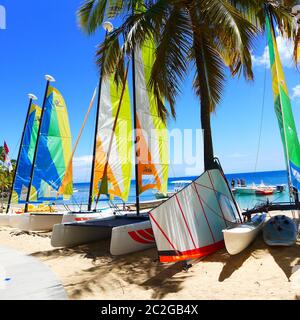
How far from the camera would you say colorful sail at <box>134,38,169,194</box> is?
11695 millimetres

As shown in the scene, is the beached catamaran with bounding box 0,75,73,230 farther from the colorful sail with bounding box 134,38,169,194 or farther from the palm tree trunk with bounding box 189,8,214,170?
the palm tree trunk with bounding box 189,8,214,170

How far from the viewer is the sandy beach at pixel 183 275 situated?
539cm

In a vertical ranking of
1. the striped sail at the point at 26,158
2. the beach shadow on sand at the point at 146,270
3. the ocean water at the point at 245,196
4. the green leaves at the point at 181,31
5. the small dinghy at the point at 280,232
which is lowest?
the ocean water at the point at 245,196

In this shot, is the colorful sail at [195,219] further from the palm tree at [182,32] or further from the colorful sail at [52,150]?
the colorful sail at [52,150]

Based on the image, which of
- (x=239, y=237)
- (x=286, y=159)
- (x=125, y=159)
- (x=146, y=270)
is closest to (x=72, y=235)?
(x=146, y=270)

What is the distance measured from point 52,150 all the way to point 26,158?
2039 mm

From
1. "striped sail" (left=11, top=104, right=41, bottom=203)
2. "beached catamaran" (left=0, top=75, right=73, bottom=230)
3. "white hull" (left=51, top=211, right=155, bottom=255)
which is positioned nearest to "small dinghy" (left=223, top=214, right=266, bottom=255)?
"white hull" (left=51, top=211, right=155, bottom=255)

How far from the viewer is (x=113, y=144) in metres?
13.9

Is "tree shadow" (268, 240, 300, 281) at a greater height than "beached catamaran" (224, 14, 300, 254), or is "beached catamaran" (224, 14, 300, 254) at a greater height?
"beached catamaran" (224, 14, 300, 254)

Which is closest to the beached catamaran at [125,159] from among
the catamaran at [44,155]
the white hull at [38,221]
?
the white hull at [38,221]

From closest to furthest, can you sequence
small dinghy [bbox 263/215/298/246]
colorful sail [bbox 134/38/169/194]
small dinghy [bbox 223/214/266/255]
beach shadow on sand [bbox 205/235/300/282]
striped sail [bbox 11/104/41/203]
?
beach shadow on sand [bbox 205/235/300/282] < small dinghy [bbox 223/214/266/255] < small dinghy [bbox 263/215/298/246] < colorful sail [bbox 134/38/169/194] < striped sail [bbox 11/104/41/203]

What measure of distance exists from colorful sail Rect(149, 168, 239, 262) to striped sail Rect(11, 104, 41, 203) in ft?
39.1

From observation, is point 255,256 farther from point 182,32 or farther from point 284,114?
point 182,32

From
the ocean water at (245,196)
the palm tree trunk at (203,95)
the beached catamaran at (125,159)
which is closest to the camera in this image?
the palm tree trunk at (203,95)
